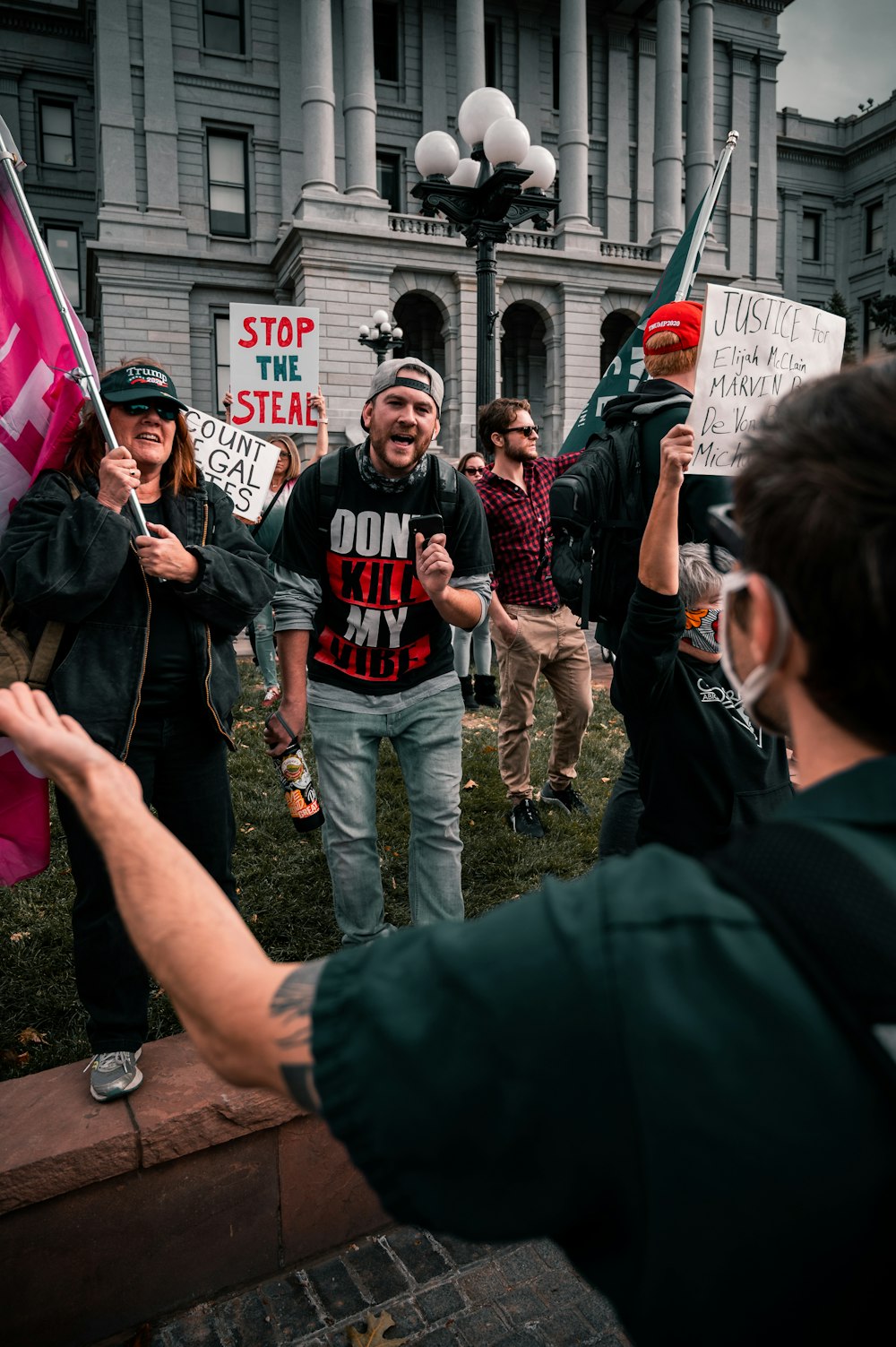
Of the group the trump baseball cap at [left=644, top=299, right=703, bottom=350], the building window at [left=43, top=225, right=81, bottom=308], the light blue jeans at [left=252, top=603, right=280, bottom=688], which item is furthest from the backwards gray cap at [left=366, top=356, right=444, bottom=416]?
the building window at [left=43, top=225, right=81, bottom=308]

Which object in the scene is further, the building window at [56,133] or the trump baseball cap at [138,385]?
the building window at [56,133]

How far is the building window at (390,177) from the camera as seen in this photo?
105 ft

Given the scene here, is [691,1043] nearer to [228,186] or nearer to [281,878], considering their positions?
[281,878]

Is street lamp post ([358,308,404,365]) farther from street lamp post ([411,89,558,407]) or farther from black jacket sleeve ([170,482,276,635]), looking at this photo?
black jacket sleeve ([170,482,276,635])

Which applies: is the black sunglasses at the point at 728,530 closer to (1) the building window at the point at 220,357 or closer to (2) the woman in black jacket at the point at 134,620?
(2) the woman in black jacket at the point at 134,620

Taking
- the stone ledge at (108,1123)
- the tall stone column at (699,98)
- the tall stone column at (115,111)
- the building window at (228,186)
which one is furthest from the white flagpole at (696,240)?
the tall stone column at (699,98)

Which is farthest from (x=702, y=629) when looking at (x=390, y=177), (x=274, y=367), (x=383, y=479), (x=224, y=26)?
(x=224, y=26)

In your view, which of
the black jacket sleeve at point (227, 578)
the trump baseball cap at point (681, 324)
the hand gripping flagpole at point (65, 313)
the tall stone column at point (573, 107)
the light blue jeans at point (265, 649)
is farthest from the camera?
the tall stone column at point (573, 107)

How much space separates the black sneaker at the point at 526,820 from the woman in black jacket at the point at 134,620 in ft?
7.34

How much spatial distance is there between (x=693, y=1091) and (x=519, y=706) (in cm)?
468

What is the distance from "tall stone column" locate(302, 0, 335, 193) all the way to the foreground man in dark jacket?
30.4 meters

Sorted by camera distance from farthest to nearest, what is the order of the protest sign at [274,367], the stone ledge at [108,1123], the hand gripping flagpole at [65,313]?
1. the protest sign at [274,367]
2. the hand gripping flagpole at [65,313]
3. the stone ledge at [108,1123]

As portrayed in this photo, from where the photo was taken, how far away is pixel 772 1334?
2.52 ft

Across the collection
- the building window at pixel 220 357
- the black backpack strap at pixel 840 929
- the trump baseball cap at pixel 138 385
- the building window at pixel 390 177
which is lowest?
the black backpack strap at pixel 840 929
